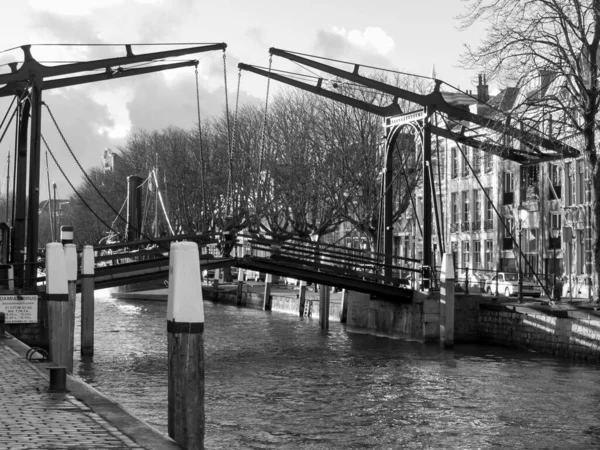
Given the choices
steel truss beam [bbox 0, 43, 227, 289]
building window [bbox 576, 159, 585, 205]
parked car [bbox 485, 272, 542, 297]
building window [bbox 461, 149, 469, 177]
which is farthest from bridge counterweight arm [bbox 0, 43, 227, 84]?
building window [bbox 461, 149, 469, 177]

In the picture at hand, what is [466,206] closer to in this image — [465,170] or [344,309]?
[465,170]

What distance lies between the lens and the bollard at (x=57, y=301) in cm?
1416

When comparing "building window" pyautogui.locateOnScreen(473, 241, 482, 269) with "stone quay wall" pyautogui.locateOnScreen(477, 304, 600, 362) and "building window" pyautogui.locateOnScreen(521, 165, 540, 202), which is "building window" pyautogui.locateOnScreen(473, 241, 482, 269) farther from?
"stone quay wall" pyautogui.locateOnScreen(477, 304, 600, 362)

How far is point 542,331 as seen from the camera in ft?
76.2

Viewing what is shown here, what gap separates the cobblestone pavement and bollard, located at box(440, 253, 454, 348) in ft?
50.4

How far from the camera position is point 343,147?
4262cm

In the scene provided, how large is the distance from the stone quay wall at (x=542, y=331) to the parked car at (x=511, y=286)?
407 inches

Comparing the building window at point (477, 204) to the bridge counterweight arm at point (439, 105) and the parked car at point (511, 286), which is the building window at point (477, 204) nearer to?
the parked car at point (511, 286)

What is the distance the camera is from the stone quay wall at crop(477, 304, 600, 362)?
2134 cm

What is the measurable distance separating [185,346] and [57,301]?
8041 millimetres

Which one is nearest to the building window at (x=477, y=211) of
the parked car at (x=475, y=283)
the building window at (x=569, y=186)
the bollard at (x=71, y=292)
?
the parked car at (x=475, y=283)

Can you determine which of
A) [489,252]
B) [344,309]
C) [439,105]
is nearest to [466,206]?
[489,252]

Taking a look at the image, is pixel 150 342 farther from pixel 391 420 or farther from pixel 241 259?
pixel 391 420

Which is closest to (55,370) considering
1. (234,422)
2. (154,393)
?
(234,422)
